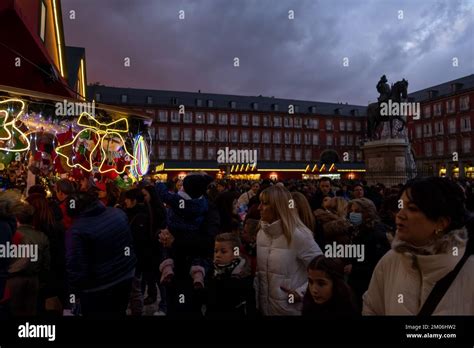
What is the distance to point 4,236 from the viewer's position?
303cm

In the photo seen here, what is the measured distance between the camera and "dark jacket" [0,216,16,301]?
2934 mm

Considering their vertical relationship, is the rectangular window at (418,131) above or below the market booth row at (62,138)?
above

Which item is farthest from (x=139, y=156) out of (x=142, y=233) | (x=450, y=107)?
(x=450, y=107)

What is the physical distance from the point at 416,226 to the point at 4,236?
301 cm

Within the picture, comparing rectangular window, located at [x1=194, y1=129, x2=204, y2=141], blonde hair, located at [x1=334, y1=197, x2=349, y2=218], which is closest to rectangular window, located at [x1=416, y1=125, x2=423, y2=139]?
rectangular window, located at [x1=194, y1=129, x2=204, y2=141]

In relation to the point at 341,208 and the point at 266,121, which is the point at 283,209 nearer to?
the point at 341,208

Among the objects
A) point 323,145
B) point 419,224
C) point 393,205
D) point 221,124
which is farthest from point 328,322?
point 323,145

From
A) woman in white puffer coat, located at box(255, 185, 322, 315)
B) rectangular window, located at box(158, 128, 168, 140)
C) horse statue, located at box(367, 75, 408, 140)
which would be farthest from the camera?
rectangular window, located at box(158, 128, 168, 140)

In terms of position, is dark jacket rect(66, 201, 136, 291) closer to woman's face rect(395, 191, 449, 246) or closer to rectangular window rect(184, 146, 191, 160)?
woman's face rect(395, 191, 449, 246)

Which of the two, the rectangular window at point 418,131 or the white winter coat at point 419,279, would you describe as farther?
the rectangular window at point 418,131

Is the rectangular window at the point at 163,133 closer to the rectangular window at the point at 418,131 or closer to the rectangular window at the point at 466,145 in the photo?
the rectangular window at the point at 418,131

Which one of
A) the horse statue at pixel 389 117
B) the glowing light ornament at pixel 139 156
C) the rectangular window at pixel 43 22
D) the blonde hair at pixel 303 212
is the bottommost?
the blonde hair at pixel 303 212

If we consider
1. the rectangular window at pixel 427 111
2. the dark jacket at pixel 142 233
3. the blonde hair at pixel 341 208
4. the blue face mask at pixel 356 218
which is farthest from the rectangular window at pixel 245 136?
the blue face mask at pixel 356 218

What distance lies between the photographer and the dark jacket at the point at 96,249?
340 centimetres
